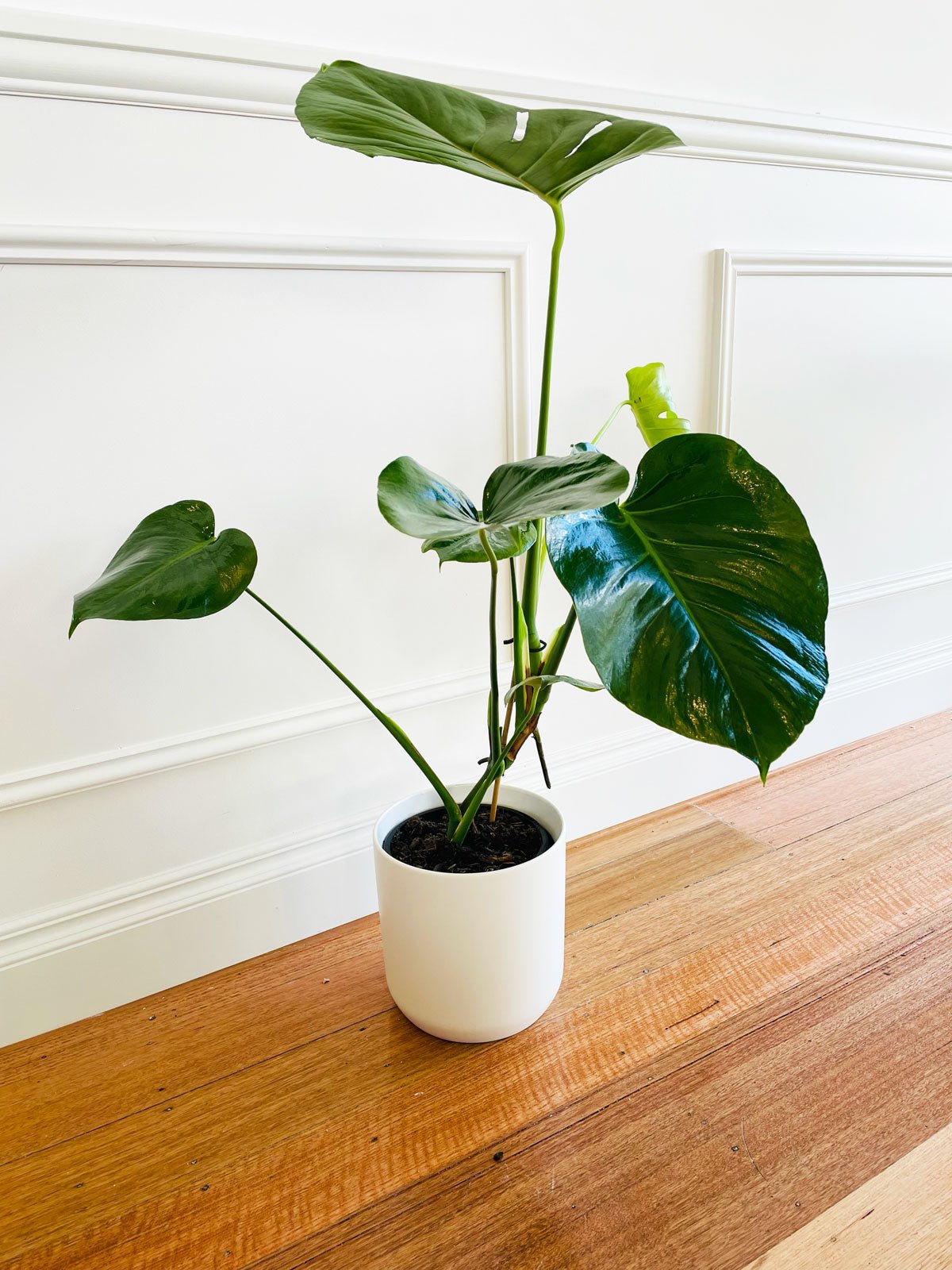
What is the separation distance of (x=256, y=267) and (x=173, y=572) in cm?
43

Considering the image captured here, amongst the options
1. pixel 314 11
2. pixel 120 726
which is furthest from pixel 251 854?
pixel 314 11

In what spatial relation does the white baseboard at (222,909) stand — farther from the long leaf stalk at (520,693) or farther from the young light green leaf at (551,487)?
the young light green leaf at (551,487)

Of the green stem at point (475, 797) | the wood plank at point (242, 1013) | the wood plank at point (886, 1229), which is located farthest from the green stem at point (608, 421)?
the wood plank at point (886, 1229)

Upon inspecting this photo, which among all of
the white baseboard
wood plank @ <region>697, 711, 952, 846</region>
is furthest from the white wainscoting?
the white baseboard

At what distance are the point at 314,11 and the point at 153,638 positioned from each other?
0.73 metres

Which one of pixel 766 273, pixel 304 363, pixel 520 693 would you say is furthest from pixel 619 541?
pixel 766 273

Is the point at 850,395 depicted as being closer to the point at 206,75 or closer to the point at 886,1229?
the point at 206,75

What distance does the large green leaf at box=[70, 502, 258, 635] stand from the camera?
2.53 ft

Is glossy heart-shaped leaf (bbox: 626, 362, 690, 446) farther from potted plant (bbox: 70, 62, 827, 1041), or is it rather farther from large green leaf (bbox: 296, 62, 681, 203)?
large green leaf (bbox: 296, 62, 681, 203)

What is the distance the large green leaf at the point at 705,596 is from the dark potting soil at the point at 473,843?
355mm

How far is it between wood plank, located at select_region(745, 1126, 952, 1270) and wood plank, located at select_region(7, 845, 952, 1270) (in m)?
0.23

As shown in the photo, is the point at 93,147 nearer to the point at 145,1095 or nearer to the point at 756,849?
the point at 145,1095

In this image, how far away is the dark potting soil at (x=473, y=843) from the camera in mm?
991

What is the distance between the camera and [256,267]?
3.41ft
